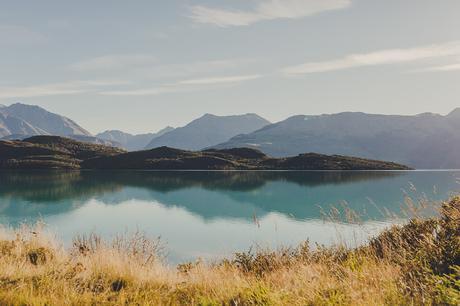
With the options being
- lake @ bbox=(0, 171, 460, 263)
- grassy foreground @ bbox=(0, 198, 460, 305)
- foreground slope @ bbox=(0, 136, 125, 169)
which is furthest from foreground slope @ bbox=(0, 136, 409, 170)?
grassy foreground @ bbox=(0, 198, 460, 305)

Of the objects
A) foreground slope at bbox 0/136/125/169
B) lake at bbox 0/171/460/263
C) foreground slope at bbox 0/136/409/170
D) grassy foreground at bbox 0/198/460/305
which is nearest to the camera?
grassy foreground at bbox 0/198/460/305

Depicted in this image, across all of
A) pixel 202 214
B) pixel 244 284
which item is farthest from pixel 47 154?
pixel 244 284

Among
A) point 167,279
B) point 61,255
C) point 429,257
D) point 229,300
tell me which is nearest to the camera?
point 229,300

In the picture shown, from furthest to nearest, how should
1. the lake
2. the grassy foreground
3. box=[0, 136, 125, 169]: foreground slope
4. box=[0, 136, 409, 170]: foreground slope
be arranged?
1. box=[0, 136, 409, 170]: foreground slope
2. box=[0, 136, 125, 169]: foreground slope
3. the lake
4. the grassy foreground

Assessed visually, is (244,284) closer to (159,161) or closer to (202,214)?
(202,214)

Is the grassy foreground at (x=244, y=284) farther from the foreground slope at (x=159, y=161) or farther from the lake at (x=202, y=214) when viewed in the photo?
the foreground slope at (x=159, y=161)

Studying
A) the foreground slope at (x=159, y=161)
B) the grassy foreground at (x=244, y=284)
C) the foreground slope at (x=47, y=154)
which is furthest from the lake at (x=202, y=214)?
the foreground slope at (x=159, y=161)

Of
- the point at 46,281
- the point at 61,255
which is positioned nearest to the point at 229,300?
the point at 46,281

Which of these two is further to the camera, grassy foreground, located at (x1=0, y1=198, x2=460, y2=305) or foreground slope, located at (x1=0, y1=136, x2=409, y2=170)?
foreground slope, located at (x1=0, y1=136, x2=409, y2=170)

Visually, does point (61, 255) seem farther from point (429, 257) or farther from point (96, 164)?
point (96, 164)

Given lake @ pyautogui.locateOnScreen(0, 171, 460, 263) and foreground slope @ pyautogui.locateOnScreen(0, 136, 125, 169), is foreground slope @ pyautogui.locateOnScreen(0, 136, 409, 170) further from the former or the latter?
lake @ pyautogui.locateOnScreen(0, 171, 460, 263)

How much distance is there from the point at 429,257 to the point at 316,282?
2.52m

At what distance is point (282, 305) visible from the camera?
6.10 metres

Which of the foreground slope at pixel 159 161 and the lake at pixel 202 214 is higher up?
the foreground slope at pixel 159 161
